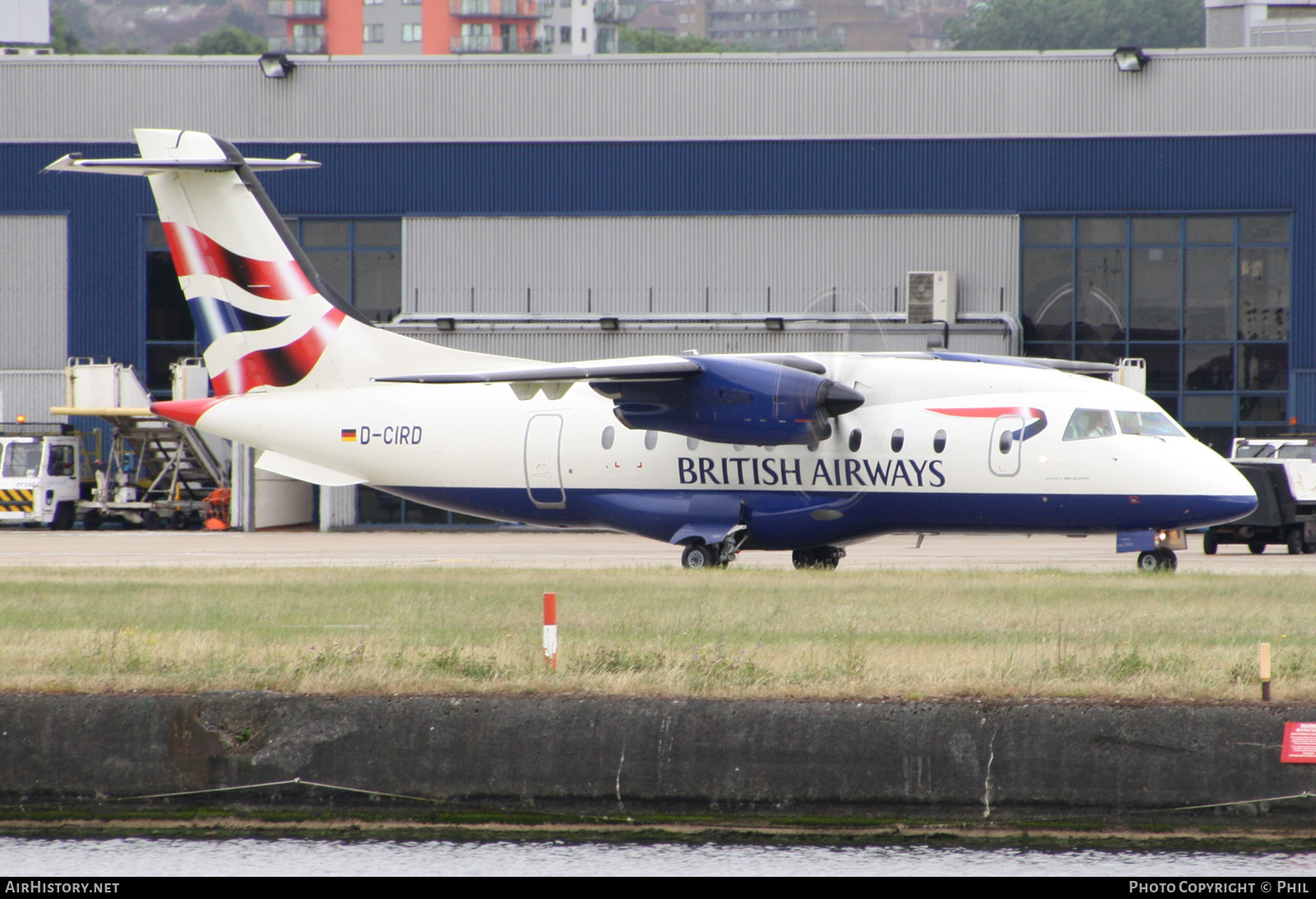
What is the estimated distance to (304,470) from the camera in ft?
83.0

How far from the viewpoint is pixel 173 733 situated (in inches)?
468

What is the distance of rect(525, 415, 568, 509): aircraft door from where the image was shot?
24547 mm

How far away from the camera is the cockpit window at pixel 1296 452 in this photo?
31.5m

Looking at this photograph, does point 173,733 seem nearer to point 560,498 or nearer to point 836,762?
point 836,762

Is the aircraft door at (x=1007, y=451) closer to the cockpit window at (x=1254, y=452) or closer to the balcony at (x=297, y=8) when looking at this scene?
the cockpit window at (x=1254, y=452)

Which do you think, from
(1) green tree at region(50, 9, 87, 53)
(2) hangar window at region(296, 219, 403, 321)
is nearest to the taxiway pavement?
(2) hangar window at region(296, 219, 403, 321)

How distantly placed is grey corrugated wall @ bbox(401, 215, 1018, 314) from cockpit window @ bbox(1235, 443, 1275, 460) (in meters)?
10.9

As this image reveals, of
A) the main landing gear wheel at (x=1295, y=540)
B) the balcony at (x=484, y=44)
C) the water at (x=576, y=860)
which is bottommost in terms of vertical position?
the water at (x=576, y=860)

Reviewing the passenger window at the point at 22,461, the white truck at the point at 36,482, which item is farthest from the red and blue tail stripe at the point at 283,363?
the passenger window at the point at 22,461

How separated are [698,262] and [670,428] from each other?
21.9m

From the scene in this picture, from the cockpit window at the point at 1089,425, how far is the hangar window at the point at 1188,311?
863 inches

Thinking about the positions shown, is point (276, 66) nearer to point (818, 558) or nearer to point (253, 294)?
point (253, 294)

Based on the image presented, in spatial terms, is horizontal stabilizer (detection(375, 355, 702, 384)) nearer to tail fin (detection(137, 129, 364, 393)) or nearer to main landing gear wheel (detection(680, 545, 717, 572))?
main landing gear wheel (detection(680, 545, 717, 572))

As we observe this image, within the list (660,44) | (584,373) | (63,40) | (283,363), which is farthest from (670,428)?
(63,40)
